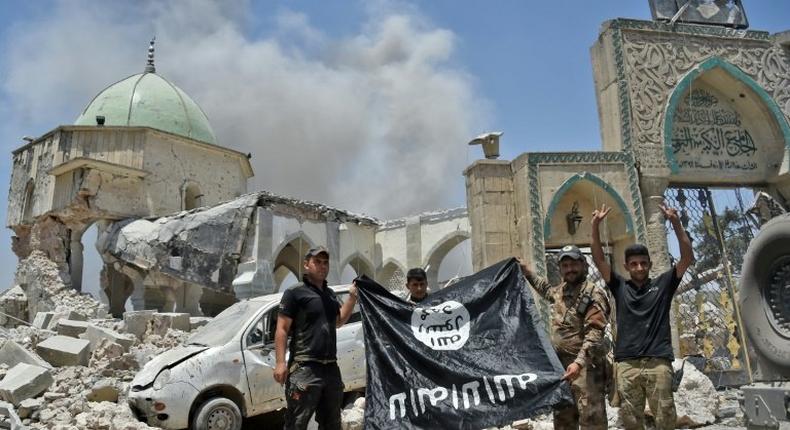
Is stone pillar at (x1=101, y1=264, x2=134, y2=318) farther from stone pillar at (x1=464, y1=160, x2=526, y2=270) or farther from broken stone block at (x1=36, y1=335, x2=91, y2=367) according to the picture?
stone pillar at (x1=464, y1=160, x2=526, y2=270)

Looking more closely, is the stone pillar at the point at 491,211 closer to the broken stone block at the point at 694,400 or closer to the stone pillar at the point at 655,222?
the stone pillar at the point at 655,222

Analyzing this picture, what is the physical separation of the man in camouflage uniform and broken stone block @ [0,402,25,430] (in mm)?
5927

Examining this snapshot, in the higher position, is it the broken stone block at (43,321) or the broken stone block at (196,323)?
the broken stone block at (43,321)

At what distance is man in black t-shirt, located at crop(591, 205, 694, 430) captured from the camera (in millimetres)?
3875

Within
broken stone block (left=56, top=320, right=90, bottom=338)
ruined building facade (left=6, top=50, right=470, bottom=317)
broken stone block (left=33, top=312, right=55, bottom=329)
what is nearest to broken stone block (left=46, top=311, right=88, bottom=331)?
broken stone block (left=33, top=312, right=55, bottom=329)

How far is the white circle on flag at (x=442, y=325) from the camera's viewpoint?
423cm

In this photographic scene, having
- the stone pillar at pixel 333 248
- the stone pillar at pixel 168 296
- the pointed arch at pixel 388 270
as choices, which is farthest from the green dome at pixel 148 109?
the pointed arch at pixel 388 270

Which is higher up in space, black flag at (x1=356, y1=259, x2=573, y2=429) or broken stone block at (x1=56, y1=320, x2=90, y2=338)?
broken stone block at (x1=56, y1=320, x2=90, y2=338)

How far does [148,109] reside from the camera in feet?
75.7

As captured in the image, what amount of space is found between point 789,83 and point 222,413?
11460mm

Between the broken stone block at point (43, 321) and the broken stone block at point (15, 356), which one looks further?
the broken stone block at point (43, 321)

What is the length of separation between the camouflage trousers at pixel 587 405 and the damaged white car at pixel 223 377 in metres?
3.35

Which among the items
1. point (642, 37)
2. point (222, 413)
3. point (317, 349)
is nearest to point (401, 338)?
point (317, 349)

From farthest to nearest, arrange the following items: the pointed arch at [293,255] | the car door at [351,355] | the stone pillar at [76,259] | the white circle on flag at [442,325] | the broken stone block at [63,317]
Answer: the stone pillar at [76,259] → the pointed arch at [293,255] → the broken stone block at [63,317] → the car door at [351,355] → the white circle on flag at [442,325]
